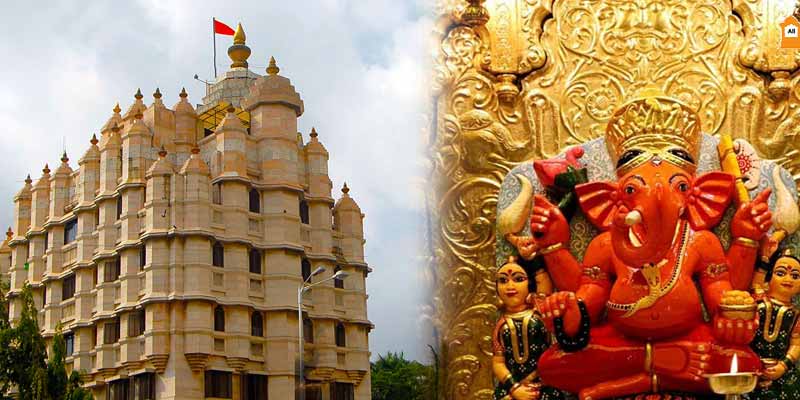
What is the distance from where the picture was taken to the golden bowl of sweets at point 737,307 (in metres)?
4.09

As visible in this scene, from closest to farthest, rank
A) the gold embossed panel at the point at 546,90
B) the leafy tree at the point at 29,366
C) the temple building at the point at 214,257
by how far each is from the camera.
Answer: the gold embossed panel at the point at 546,90
the leafy tree at the point at 29,366
the temple building at the point at 214,257

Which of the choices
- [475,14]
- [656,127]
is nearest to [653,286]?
[656,127]

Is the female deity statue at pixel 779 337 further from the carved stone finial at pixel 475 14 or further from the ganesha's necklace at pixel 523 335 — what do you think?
the carved stone finial at pixel 475 14

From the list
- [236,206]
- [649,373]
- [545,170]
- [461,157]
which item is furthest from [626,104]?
[236,206]

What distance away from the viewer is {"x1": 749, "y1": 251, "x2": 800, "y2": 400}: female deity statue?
13.7 ft

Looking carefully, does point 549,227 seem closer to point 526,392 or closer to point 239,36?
point 526,392

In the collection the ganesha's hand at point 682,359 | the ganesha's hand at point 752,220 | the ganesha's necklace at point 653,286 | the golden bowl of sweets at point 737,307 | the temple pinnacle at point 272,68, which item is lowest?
the ganesha's hand at point 682,359

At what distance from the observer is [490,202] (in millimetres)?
4570

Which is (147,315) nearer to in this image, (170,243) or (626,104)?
(170,243)

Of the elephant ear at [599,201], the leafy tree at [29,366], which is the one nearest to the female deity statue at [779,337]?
the elephant ear at [599,201]

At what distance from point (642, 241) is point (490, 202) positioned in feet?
2.28

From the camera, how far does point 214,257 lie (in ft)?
40.2

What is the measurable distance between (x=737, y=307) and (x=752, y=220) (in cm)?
35

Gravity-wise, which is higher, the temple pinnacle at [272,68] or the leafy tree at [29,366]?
the temple pinnacle at [272,68]
